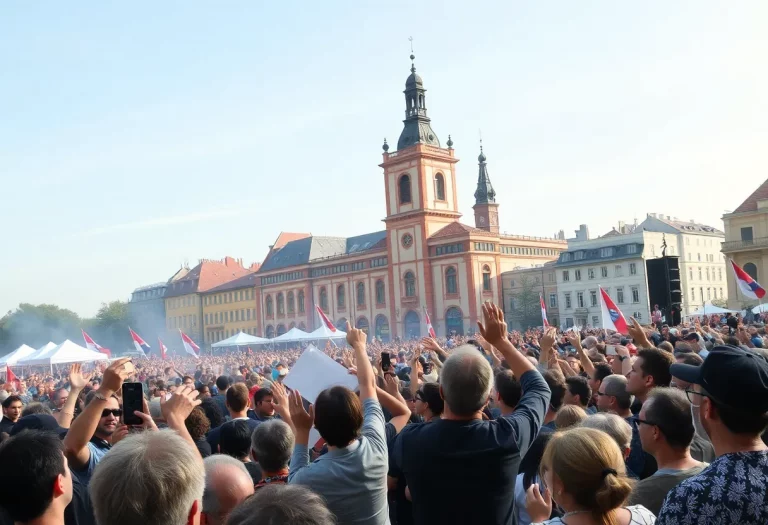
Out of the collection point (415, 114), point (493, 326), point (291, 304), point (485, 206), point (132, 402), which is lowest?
point (132, 402)

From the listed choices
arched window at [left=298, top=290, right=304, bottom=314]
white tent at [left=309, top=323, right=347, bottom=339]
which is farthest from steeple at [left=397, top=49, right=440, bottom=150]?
Result: white tent at [left=309, top=323, right=347, bottom=339]

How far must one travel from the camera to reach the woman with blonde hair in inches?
111

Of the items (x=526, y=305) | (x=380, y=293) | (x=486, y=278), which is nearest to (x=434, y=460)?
(x=526, y=305)

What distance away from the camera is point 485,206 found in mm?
90438

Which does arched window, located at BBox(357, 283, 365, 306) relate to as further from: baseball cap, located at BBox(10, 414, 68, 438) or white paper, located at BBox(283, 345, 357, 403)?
white paper, located at BBox(283, 345, 357, 403)

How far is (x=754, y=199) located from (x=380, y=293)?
36333 millimetres

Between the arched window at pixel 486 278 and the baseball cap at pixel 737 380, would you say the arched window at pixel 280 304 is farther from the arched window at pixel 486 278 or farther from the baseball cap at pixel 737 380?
the baseball cap at pixel 737 380

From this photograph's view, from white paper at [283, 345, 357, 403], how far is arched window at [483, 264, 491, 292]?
2641 inches

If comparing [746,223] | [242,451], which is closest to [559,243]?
[746,223]

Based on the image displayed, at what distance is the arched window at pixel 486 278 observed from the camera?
236ft

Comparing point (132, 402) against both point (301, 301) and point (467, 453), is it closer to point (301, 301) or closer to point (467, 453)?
point (467, 453)

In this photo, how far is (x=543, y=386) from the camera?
3820 millimetres

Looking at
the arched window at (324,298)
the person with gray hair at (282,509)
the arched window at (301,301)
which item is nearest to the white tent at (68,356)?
the person with gray hair at (282,509)

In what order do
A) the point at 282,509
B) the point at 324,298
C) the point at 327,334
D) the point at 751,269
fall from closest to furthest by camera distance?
the point at 282,509, the point at 327,334, the point at 751,269, the point at 324,298
